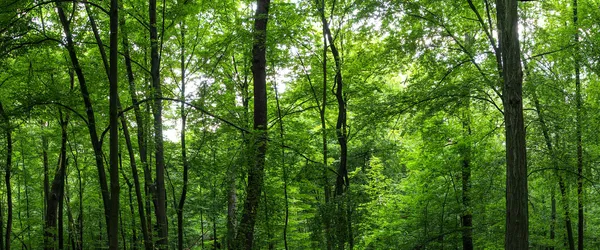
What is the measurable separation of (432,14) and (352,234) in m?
4.59

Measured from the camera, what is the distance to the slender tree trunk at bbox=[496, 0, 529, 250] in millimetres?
6164

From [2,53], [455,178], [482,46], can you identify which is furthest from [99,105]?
[455,178]

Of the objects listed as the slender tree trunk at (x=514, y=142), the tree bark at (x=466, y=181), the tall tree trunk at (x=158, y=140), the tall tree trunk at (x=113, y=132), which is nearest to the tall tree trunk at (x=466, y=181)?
the tree bark at (x=466, y=181)

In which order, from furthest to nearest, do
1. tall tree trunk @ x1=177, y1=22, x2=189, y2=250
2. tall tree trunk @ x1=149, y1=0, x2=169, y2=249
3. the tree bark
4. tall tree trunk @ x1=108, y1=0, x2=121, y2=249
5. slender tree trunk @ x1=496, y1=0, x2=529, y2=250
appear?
the tree bark
tall tree trunk @ x1=177, y1=22, x2=189, y2=250
tall tree trunk @ x1=149, y1=0, x2=169, y2=249
slender tree trunk @ x1=496, y1=0, x2=529, y2=250
tall tree trunk @ x1=108, y1=0, x2=121, y2=249

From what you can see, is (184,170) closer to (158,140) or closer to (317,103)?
(158,140)

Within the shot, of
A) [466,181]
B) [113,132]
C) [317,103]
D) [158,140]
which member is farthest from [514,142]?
[466,181]

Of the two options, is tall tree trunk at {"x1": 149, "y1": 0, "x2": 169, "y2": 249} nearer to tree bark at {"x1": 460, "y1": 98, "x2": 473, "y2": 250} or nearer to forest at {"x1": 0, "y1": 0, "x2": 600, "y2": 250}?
forest at {"x1": 0, "y1": 0, "x2": 600, "y2": 250}

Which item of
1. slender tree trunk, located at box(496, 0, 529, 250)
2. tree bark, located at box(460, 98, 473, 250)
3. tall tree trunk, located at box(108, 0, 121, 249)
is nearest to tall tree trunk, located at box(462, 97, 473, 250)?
tree bark, located at box(460, 98, 473, 250)

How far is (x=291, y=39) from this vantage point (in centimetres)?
885

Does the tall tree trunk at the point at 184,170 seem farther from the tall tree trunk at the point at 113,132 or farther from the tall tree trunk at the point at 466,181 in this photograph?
the tall tree trunk at the point at 466,181

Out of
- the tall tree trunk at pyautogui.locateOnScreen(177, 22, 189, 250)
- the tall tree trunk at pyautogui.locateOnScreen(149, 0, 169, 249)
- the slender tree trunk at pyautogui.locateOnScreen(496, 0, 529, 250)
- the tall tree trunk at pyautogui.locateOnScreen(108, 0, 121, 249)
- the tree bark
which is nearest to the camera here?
the tall tree trunk at pyautogui.locateOnScreen(108, 0, 121, 249)

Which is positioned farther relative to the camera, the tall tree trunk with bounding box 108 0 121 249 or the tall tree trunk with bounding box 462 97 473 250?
the tall tree trunk with bounding box 462 97 473 250

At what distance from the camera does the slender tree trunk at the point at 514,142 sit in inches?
243

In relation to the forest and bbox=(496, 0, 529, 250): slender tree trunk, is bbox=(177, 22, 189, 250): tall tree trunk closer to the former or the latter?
the forest
